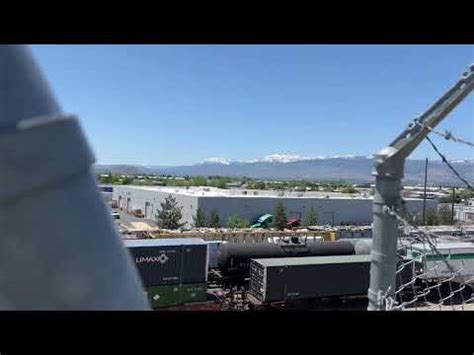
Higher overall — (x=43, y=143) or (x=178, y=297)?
(x=43, y=143)

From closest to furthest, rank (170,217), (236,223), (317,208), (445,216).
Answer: (170,217) < (236,223) < (317,208) < (445,216)

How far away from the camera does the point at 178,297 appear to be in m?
9.72

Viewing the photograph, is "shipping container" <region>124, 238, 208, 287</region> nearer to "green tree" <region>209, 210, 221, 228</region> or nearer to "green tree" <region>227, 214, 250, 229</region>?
"green tree" <region>209, 210, 221, 228</region>

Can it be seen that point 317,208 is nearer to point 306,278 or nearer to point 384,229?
point 306,278

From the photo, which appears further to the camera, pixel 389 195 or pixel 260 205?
pixel 260 205

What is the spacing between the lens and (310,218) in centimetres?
2595

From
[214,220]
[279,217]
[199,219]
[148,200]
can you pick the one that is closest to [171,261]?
[199,219]

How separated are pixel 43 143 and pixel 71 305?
0.19 m

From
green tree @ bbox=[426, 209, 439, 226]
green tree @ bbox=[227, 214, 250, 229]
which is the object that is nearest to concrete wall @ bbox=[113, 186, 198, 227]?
green tree @ bbox=[227, 214, 250, 229]

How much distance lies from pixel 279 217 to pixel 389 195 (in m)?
23.7

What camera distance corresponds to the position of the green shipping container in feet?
31.5

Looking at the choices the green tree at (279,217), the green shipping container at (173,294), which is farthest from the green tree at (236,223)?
the green shipping container at (173,294)
